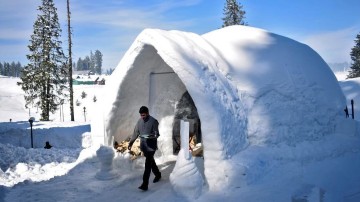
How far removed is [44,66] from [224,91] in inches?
898

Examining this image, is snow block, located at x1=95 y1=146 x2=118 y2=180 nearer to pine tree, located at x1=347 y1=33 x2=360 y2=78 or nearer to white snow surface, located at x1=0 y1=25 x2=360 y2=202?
white snow surface, located at x1=0 y1=25 x2=360 y2=202

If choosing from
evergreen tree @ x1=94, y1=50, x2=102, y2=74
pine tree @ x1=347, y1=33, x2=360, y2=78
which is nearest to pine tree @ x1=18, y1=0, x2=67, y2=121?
pine tree @ x1=347, y1=33, x2=360, y2=78

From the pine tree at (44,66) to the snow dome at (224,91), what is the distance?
62.6 ft

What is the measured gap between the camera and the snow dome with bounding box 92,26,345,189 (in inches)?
242

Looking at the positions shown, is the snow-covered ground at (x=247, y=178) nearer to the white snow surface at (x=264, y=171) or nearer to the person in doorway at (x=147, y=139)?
the white snow surface at (x=264, y=171)

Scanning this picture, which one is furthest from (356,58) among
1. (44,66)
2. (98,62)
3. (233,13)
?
(98,62)

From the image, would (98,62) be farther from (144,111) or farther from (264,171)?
(264,171)

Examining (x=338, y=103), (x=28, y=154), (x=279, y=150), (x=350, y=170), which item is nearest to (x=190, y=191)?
(x=279, y=150)

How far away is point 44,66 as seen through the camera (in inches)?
1029

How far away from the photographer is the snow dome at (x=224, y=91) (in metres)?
6.16

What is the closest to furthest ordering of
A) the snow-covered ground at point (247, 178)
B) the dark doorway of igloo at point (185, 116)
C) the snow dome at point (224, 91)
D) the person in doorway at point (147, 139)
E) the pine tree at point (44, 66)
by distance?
the snow-covered ground at point (247, 178) → the snow dome at point (224, 91) → the person in doorway at point (147, 139) → the dark doorway of igloo at point (185, 116) → the pine tree at point (44, 66)

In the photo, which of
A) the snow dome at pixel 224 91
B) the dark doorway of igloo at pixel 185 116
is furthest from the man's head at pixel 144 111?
the dark doorway of igloo at pixel 185 116

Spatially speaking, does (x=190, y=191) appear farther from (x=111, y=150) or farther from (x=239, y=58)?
(x=239, y=58)

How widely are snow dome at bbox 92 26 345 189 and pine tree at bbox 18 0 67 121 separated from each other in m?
A: 19.1
